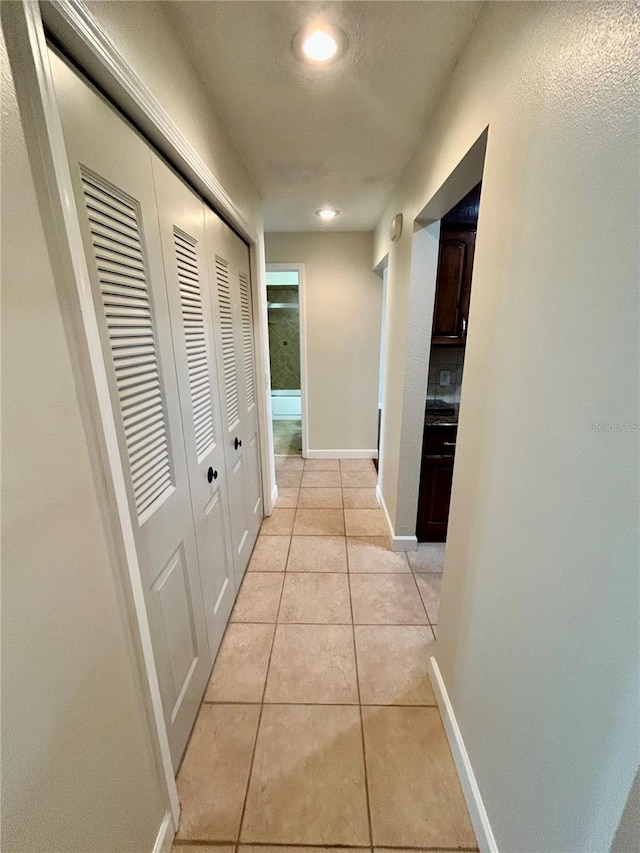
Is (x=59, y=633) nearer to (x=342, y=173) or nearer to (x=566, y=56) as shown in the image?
(x=566, y=56)

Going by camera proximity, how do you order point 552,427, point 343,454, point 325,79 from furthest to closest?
point 343,454, point 325,79, point 552,427

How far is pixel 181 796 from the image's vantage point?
1095 mm

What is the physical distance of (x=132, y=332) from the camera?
873mm

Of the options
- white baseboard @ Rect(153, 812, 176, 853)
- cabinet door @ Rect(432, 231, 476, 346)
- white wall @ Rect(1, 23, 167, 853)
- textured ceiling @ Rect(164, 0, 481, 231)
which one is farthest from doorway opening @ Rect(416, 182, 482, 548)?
white wall @ Rect(1, 23, 167, 853)

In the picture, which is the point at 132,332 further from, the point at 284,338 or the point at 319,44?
the point at 284,338

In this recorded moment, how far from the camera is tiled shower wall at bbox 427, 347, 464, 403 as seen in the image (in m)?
2.62

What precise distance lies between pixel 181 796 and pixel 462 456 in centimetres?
152

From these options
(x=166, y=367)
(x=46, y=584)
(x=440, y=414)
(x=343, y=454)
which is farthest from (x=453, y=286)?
(x=46, y=584)

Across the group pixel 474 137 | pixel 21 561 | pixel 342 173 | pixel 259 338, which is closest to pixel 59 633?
pixel 21 561

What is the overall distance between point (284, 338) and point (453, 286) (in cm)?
430

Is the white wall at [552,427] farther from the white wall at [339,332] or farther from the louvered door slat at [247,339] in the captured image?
the white wall at [339,332]

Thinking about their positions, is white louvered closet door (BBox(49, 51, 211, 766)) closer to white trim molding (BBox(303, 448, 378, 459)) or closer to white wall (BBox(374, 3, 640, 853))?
white wall (BBox(374, 3, 640, 853))

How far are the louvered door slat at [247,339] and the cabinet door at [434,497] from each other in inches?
50.6

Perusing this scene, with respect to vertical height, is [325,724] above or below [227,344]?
below
